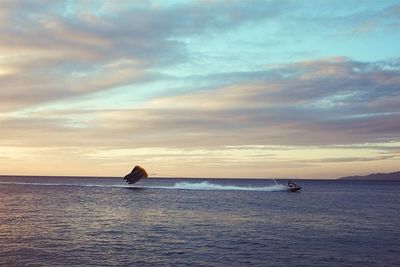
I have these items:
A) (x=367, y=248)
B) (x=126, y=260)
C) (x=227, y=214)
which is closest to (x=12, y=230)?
(x=126, y=260)

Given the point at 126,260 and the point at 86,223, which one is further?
the point at 86,223

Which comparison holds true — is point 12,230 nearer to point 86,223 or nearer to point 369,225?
point 86,223

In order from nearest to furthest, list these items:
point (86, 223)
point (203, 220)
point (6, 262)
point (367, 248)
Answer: point (6, 262)
point (367, 248)
point (86, 223)
point (203, 220)

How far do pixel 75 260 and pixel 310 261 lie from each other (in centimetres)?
2238

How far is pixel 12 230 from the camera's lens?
60.2 m

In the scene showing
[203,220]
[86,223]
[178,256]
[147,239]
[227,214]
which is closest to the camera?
[178,256]

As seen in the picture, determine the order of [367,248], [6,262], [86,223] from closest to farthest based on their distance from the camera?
[6,262], [367,248], [86,223]

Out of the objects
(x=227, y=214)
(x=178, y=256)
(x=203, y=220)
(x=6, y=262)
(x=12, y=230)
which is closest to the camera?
(x=6, y=262)

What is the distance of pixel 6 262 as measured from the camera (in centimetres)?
3997

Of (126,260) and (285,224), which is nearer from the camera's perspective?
(126,260)

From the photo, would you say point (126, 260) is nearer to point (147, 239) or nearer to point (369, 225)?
point (147, 239)

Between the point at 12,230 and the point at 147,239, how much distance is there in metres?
20.8

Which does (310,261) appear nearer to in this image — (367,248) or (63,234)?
(367,248)

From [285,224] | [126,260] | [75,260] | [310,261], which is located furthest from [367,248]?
[75,260]
